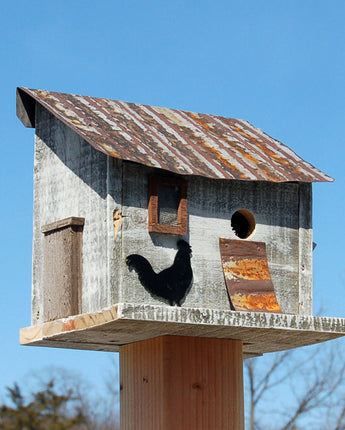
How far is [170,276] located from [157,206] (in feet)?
2.01

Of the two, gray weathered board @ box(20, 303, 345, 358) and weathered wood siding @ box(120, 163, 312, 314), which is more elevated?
weathered wood siding @ box(120, 163, 312, 314)

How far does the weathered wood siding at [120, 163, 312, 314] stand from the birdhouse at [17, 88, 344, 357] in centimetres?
1

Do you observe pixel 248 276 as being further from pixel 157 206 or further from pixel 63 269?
pixel 63 269

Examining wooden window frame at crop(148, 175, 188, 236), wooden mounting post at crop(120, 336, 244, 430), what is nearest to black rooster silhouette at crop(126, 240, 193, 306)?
wooden window frame at crop(148, 175, 188, 236)

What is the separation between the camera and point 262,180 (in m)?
10.4

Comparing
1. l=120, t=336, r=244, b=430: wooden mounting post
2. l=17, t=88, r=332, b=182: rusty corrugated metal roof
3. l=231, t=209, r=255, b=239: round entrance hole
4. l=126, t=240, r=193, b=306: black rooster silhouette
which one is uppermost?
l=17, t=88, r=332, b=182: rusty corrugated metal roof

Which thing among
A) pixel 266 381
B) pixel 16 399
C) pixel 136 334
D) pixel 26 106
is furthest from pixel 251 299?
pixel 266 381

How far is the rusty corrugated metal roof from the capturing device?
10031 mm

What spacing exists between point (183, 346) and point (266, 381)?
11643 mm

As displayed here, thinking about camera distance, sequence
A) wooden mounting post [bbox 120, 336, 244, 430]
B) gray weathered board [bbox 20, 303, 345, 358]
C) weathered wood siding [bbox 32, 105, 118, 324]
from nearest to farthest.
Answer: gray weathered board [bbox 20, 303, 345, 358] → weathered wood siding [bbox 32, 105, 118, 324] → wooden mounting post [bbox 120, 336, 244, 430]

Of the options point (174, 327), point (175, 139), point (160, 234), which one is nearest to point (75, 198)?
point (160, 234)

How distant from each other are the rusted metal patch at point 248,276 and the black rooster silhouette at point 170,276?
40 centimetres

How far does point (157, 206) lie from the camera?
9.88m

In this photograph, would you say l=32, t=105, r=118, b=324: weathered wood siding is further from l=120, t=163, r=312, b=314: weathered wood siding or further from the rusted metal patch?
the rusted metal patch
